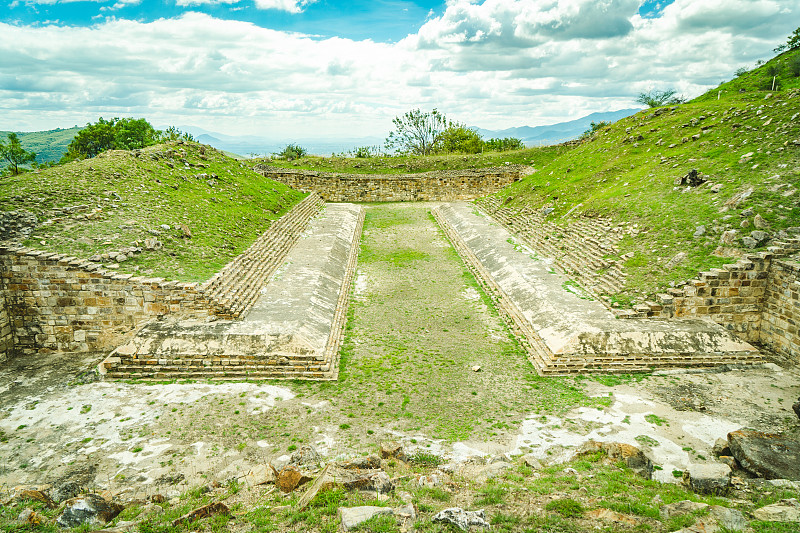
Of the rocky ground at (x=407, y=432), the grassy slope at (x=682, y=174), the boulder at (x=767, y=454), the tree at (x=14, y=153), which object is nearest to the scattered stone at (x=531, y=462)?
the rocky ground at (x=407, y=432)

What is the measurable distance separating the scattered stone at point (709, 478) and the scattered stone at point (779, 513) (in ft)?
2.63

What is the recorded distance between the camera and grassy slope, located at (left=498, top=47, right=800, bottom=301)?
41.3 ft

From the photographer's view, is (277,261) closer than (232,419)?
No

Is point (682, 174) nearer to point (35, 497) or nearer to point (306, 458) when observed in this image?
point (306, 458)

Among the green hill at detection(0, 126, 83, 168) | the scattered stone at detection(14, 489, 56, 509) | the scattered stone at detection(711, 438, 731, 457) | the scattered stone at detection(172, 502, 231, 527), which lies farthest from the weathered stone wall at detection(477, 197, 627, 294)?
the green hill at detection(0, 126, 83, 168)

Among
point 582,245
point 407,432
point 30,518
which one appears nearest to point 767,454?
point 407,432

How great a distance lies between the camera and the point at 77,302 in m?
11.2

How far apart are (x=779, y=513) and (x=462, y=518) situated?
338 cm

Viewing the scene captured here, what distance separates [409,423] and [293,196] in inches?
814

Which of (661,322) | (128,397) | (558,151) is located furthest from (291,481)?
(558,151)

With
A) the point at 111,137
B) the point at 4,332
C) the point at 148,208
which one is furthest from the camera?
the point at 111,137

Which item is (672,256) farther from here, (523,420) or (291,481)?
(291,481)

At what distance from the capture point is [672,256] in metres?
12.7

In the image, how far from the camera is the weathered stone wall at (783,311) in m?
10.2
